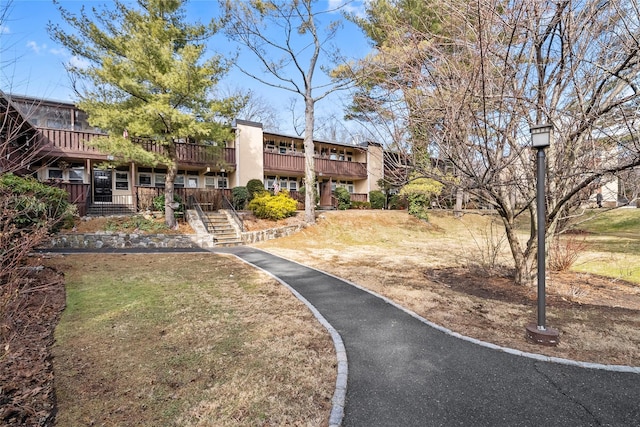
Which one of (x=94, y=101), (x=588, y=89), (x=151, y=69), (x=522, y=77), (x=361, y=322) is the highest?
(x=151, y=69)

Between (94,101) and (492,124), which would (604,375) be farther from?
(94,101)

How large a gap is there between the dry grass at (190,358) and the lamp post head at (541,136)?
154 inches

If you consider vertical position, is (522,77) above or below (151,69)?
below

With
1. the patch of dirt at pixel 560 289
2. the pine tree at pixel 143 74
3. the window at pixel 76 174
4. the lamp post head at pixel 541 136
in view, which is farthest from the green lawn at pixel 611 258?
the window at pixel 76 174

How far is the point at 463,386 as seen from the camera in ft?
10.2

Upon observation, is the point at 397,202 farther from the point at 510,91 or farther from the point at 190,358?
the point at 190,358

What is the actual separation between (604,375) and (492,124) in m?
3.96

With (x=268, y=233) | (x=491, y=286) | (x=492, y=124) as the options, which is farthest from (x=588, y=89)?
(x=268, y=233)

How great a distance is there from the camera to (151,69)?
39.0ft

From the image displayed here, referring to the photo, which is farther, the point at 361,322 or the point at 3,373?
the point at 361,322

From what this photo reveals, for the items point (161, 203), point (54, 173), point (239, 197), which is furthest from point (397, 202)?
point (54, 173)

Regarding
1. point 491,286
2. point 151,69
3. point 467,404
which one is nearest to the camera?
point 467,404

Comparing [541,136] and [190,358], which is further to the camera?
[541,136]

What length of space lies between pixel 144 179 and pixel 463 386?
20757 mm
